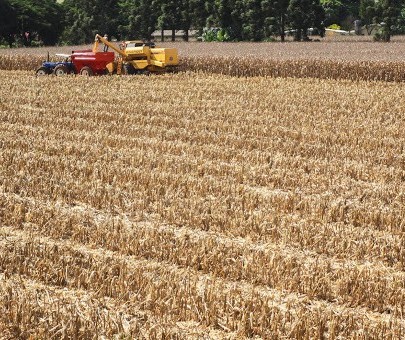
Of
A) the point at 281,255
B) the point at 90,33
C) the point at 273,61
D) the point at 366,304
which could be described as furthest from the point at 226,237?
the point at 90,33

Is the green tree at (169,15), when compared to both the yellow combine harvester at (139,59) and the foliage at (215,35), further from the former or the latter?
the yellow combine harvester at (139,59)

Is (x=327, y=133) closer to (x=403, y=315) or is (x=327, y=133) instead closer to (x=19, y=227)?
(x=19, y=227)

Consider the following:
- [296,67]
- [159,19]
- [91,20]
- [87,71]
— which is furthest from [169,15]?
[87,71]

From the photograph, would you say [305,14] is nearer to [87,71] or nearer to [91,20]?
[91,20]

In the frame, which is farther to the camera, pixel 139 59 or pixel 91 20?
pixel 91 20

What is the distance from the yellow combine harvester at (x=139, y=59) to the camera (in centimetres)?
2714

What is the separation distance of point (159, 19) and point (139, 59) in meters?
42.7

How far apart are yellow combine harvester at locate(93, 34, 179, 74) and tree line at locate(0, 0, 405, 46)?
35154mm

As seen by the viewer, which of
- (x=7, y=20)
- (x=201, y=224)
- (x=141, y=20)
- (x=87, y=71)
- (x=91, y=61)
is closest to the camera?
(x=201, y=224)

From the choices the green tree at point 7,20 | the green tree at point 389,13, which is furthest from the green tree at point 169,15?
the green tree at point 389,13

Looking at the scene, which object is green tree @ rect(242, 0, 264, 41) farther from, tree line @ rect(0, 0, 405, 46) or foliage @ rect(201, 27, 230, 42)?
foliage @ rect(201, 27, 230, 42)

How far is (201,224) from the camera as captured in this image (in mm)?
8266

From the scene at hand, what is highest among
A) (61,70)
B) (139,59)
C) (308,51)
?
(139,59)

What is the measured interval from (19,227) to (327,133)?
8.54m
